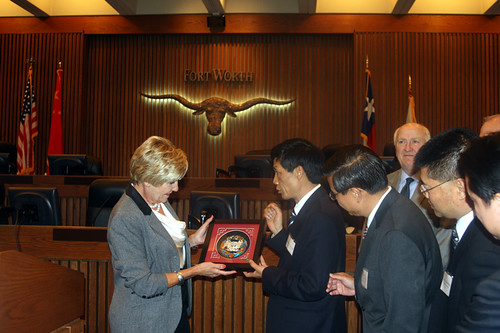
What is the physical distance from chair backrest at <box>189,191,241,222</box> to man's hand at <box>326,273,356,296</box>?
126cm

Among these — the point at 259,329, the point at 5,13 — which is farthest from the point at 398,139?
the point at 5,13

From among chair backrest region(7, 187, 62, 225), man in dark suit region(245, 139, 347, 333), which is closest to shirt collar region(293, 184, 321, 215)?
man in dark suit region(245, 139, 347, 333)

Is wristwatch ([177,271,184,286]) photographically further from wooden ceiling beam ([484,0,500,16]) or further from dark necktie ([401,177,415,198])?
wooden ceiling beam ([484,0,500,16])

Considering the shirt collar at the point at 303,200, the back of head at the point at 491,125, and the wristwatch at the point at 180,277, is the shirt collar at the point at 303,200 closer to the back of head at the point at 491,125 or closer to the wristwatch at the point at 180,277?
the wristwatch at the point at 180,277

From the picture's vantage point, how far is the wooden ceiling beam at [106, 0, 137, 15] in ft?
24.1

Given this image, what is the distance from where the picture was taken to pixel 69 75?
7.99 meters

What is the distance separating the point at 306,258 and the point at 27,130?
7.03m

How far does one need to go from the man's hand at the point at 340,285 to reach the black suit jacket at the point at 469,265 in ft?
1.45

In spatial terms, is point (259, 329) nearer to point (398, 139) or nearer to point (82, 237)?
point (82, 237)

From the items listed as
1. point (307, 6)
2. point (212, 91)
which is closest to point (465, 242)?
point (307, 6)

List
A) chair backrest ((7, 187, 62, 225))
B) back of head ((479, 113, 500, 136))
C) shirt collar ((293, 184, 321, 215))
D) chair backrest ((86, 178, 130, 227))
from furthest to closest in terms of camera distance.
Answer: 1. chair backrest ((86, 178, 130, 227))
2. chair backrest ((7, 187, 62, 225))
3. back of head ((479, 113, 500, 136))
4. shirt collar ((293, 184, 321, 215))

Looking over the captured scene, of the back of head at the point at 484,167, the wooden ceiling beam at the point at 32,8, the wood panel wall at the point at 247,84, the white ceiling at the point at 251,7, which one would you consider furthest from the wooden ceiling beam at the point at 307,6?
the back of head at the point at 484,167

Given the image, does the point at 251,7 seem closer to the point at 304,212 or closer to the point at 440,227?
the point at 440,227

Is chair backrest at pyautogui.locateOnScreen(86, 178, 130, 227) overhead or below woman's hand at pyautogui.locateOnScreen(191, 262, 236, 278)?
overhead
